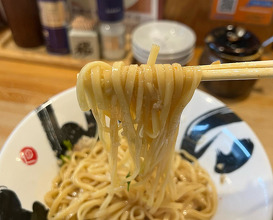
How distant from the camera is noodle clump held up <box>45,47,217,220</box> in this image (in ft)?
2.28

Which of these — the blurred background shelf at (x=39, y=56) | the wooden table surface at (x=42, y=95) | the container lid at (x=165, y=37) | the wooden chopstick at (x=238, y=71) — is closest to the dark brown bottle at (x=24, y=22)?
the blurred background shelf at (x=39, y=56)

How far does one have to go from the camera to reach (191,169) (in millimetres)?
1138

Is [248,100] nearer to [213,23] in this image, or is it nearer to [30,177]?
[213,23]

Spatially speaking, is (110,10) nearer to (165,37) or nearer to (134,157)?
(165,37)

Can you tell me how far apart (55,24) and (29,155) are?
91 cm

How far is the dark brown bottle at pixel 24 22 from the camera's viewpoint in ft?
5.33

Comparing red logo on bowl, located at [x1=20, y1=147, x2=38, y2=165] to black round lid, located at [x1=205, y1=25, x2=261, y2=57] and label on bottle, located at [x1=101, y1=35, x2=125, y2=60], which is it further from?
black round lid, located at [x1=205, y1=25, x2=261, y2=57]

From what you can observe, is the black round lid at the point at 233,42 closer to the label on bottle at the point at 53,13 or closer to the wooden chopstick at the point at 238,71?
the wooden chopstick at the point at 238,71

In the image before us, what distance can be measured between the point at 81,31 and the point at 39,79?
0.38 meters

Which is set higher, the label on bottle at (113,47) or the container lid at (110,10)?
the container lid at (110,10)

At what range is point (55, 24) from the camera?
1.62 metres

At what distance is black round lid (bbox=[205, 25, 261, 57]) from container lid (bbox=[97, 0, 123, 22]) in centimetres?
52

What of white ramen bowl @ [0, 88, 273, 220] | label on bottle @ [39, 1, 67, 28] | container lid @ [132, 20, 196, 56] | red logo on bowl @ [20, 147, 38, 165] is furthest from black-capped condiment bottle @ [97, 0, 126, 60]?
red logo on bowl @ [20, 147, 38, 165]

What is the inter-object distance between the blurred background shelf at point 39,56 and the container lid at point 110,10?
0.89ft
